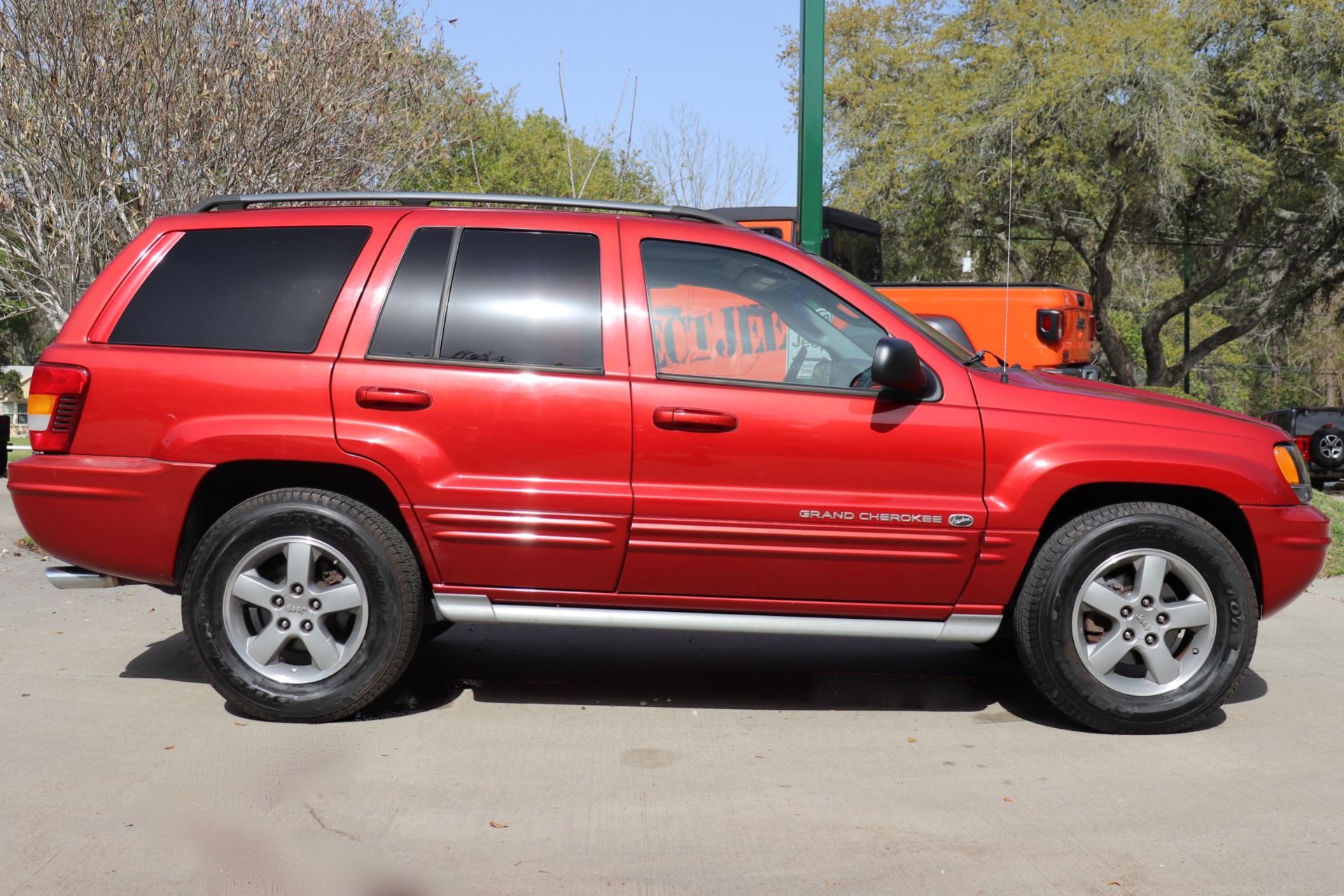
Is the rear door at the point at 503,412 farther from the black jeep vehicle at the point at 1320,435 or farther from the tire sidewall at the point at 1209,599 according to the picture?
the black jeep vehicle at the point at 1320,435

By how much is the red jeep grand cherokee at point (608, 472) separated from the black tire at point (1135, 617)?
0.01 metres

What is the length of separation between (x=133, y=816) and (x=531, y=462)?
1.71 meters

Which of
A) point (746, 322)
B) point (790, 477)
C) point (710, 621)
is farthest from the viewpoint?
point (746, 322)

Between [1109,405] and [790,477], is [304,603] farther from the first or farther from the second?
[1109,405]

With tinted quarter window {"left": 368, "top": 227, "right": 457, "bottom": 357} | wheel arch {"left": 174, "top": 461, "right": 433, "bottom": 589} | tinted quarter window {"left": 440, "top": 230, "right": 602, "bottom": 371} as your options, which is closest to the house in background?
wheel arch {"left": 174, "top": 461, "right": 433, "bottom": 589}

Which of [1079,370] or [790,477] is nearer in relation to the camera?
[790,477]

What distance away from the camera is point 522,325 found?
450 cm

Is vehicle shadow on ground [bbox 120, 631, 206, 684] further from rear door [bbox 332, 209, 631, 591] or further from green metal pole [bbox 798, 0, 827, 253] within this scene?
green metal pole [bbox 798, 0, 827, 253]

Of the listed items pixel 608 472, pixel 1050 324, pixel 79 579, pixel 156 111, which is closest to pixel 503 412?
pixel 608 472

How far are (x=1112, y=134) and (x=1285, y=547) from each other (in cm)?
2173

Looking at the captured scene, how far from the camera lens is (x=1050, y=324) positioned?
58.1ft

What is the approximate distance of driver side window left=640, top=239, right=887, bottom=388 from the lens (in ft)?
14.7

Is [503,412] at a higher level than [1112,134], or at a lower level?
lower

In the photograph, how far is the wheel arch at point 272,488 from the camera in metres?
4.53
